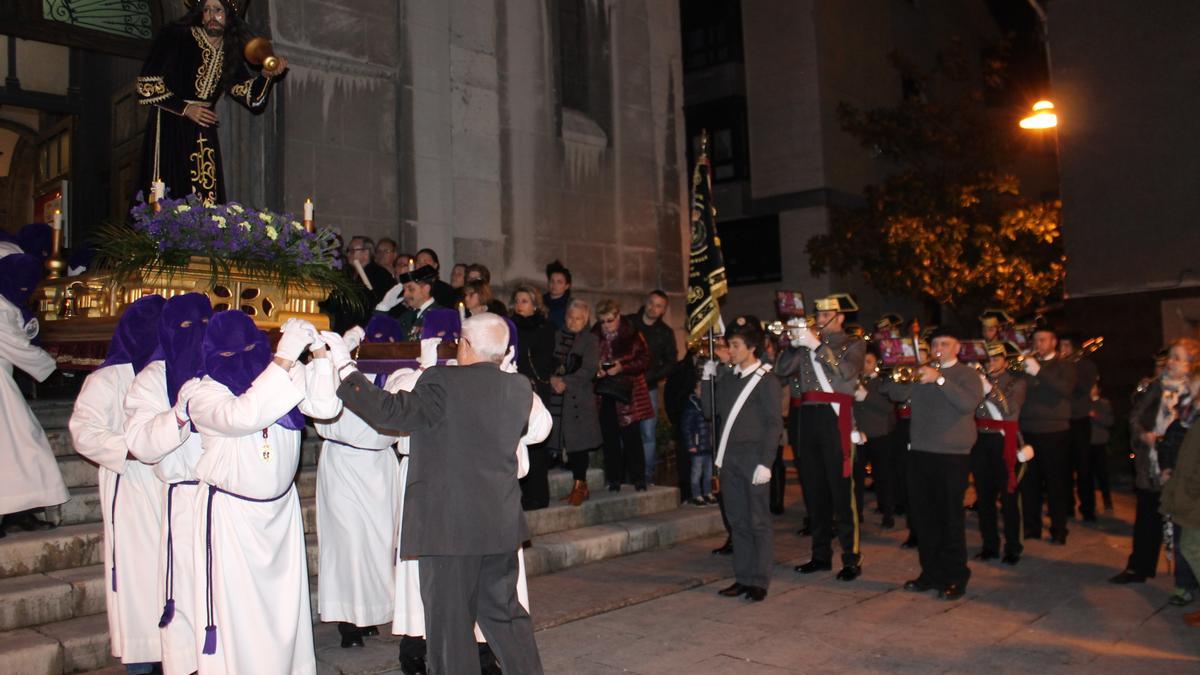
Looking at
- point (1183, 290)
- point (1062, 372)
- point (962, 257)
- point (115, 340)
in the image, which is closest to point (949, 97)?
point (962, 257)

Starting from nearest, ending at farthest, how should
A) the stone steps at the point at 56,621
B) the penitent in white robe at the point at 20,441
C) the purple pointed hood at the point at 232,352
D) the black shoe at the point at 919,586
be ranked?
1. the purple pointed hood at the point at 232,352
2. the stone steps at the point at 56,621
3. the penitent in white robe at the point at 20,441
4. the black shoe at the point at 919,586

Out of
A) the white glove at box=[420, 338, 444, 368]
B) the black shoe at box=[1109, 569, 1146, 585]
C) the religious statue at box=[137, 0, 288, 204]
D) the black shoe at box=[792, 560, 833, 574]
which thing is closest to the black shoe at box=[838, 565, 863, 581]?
the black shoe at box=[792, 560, 833, 574]

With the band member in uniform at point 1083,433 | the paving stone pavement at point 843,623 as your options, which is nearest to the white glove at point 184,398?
the paving stone pavement at point 843,623

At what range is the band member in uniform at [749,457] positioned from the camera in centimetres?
781

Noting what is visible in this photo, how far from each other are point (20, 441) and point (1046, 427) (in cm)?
974

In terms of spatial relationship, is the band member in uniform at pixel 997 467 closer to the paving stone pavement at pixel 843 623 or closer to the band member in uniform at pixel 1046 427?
the paving stone pavement at pixel 843 623

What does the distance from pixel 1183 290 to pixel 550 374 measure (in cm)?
1211

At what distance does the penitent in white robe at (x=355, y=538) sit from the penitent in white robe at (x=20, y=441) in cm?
210

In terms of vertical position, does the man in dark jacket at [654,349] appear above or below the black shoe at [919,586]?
above

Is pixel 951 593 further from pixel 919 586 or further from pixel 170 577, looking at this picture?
pixel 170 577

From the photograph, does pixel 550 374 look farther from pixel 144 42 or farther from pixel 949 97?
pixel 949 97

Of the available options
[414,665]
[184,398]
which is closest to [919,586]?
[414,665]

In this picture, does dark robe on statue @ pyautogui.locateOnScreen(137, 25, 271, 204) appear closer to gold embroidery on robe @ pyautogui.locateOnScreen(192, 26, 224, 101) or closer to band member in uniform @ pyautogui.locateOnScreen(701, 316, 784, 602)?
gold embroidery on robe @ pyautogui.locateOnScreen(192, 26, 224, 101)

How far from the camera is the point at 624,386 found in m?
10.2
